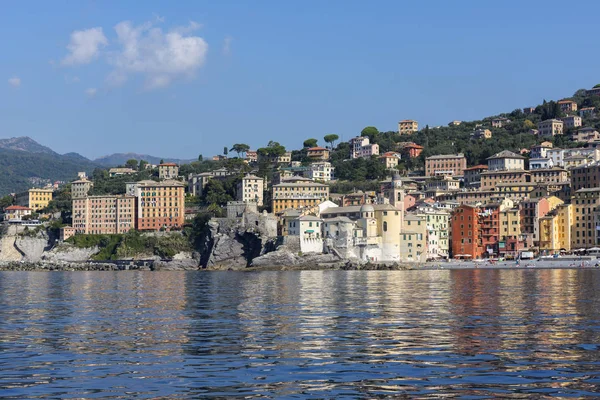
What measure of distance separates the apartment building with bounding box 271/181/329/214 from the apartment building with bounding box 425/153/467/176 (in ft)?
84.8

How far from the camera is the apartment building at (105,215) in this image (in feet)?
411

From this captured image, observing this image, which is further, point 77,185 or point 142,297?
point 77,185

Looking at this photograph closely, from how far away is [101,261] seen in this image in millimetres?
114000

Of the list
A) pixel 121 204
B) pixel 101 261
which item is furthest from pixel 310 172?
pixel 101 261

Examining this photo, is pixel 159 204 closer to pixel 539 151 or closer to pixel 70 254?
pixel 70 254

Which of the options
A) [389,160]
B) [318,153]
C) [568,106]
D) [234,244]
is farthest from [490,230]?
[568,106]

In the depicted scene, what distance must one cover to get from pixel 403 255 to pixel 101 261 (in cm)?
4065

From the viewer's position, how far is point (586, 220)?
320ft

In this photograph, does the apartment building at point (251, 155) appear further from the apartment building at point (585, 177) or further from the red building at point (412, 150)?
the apartment building at point (585, 177)

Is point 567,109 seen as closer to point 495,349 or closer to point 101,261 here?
point 101,261

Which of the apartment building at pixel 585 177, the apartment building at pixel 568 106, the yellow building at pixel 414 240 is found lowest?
the yellow building at pixel 414 240

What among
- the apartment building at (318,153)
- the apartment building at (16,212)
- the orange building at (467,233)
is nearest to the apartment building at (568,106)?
the apartment building at (318,153)

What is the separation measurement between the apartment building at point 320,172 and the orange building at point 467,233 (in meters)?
40.5

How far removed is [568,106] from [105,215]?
91590mm
